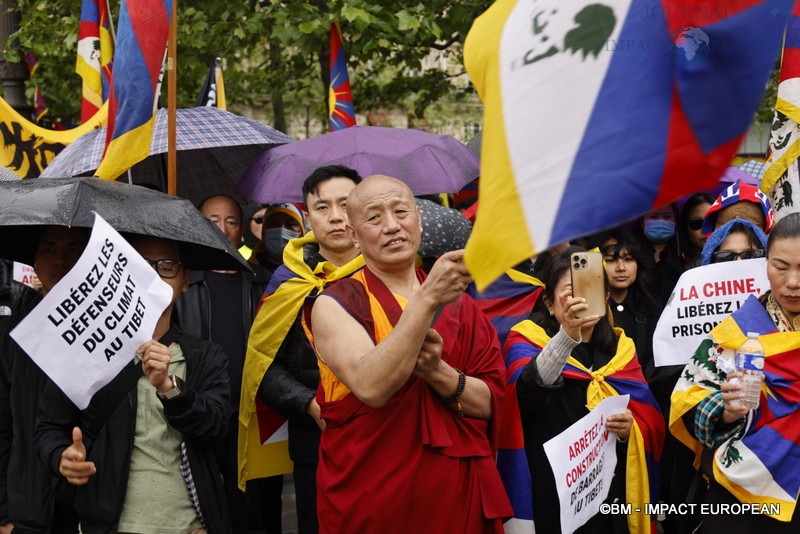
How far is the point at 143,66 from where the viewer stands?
14.1ft

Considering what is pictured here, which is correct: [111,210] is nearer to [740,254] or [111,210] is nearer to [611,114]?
[611,114]

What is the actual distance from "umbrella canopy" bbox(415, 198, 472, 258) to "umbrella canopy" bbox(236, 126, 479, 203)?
92cm

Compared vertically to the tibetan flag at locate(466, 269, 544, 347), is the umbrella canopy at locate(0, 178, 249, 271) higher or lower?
higher

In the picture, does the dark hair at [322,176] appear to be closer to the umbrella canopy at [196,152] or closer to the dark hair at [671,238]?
the umbrella canopy at [196,152]

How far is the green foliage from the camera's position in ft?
24.3

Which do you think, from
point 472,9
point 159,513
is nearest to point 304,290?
point 159,513

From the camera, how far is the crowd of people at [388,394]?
2832mm

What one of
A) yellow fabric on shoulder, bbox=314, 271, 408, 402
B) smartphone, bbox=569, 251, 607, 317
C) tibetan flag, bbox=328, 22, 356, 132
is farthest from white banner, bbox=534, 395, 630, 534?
tibetan flag, bbox=328, 22, 356, 132

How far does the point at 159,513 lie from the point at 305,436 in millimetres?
870

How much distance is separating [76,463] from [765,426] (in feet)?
8.17

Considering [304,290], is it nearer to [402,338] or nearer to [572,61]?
[402,338]

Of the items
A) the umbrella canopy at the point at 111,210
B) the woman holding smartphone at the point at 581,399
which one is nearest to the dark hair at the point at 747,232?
the woman holding smartphone at the point at 581,399

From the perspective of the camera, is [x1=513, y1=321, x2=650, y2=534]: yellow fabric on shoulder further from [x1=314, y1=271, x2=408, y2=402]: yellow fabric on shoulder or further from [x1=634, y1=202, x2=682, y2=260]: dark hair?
[x1=634, y1=202, x2=682, y2=260]: dark hair

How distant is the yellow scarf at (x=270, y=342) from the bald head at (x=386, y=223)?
3.32ft
